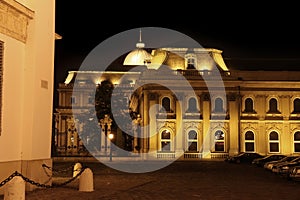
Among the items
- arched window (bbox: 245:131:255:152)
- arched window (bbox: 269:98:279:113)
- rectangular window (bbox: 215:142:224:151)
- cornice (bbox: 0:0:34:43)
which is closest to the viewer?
cornice (bbox: 0:0:34:43)

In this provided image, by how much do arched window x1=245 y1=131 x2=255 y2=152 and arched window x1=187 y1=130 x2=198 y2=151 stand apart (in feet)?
20.0

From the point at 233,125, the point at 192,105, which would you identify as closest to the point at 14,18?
the point at 192,105

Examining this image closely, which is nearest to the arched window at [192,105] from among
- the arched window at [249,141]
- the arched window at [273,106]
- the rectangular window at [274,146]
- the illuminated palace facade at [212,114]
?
the illuminated palace facade at [212,114]

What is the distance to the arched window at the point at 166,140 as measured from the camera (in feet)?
196

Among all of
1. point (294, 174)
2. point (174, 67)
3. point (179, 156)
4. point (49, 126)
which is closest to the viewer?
point (49, 126)

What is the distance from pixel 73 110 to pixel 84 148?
15.0m

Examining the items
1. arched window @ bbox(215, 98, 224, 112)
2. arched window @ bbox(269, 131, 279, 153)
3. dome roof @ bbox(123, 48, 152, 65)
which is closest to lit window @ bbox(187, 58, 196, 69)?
arched window @ bbox(215, 98, 224, 112)

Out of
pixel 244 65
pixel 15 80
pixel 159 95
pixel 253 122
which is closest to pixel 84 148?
pixel 159 95

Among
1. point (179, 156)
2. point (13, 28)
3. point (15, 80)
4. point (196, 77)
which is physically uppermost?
point (196, 77)

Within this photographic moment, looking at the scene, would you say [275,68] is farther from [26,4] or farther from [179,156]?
[26,4]

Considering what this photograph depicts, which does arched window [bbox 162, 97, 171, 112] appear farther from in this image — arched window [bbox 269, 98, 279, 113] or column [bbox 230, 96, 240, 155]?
arched window [bbox 269, 98, 279, 113]

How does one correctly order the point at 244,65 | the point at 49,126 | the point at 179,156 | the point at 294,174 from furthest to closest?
1. the point at 244,65
2. the point at 179,156
3. the point at 294,174
4. the point at 49,126

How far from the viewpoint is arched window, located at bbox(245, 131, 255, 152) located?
61312mm

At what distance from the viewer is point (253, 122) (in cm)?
6122
